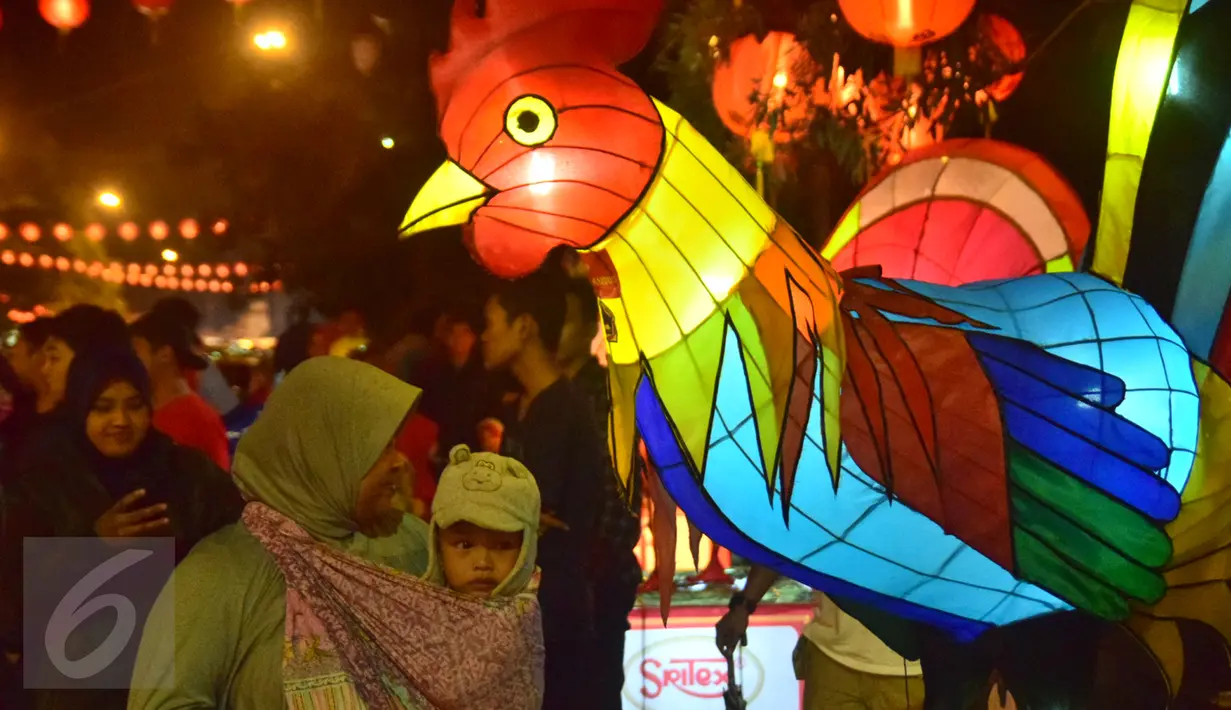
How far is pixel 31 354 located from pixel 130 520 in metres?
0.41

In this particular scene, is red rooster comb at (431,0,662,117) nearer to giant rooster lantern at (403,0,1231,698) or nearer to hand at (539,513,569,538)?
giant rooster lantern at (403,0,1231,698)

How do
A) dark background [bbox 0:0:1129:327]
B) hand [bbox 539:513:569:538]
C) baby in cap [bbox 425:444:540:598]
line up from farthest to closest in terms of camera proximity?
dark background [bbox 0:0:1129:327], hand [bbox 539:513:569:538], baby in cap [bbox 425:444:540:598]

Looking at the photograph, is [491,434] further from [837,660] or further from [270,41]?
[270,41]

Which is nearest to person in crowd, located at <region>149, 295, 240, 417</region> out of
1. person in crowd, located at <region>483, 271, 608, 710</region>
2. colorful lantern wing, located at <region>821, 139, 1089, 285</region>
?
person in crowd, located at <region>483, 271, 608, 710</region>

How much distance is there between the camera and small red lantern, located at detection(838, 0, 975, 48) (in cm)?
157

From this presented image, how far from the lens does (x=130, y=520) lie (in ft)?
5.12

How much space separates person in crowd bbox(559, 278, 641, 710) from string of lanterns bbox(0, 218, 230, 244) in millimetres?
659

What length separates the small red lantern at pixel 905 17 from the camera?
1568 mm

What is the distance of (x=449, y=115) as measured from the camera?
130 cm

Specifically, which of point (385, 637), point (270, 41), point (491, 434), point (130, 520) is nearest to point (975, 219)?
point (491, 434)

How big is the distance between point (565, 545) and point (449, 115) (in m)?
0.74

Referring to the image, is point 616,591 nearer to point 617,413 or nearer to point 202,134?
point 617,413

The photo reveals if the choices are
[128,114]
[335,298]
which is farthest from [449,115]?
[128,114]

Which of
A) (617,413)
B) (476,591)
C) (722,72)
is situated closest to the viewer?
(476,591)
